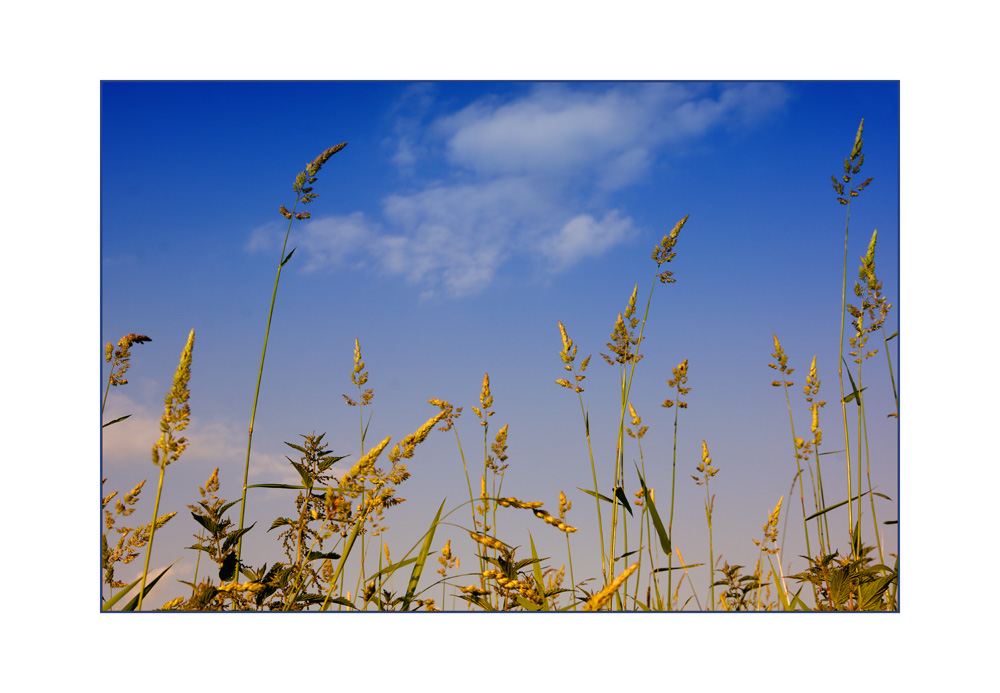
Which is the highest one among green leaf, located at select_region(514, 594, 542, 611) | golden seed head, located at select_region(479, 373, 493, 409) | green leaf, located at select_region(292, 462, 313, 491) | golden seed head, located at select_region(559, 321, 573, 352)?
golden seed head, located at select_region(559, 321, 573, 352)

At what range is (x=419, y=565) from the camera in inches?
80.0

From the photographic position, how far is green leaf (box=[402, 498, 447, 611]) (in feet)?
6.12

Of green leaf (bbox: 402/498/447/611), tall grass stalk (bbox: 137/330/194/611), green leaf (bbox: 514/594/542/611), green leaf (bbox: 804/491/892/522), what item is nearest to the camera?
tall grass stalk (bbox: 137/330/194/611)

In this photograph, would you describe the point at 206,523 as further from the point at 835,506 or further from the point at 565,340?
the point at 835,506

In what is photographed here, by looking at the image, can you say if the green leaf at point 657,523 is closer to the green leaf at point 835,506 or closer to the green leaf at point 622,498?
the green leaf at point 622,498

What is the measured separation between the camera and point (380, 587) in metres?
2.47

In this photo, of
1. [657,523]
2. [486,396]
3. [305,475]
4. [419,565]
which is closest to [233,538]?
[305,475]

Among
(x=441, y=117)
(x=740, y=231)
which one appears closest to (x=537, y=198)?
(x=441, y=117)

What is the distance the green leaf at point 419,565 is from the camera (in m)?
1.86

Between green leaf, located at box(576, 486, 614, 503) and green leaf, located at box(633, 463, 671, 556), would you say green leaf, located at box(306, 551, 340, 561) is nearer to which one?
green leaf, located at box(576, 486, 614, 503)

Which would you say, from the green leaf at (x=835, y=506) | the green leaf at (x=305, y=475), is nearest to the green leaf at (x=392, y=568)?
the green leaf at (x=305, y=475)

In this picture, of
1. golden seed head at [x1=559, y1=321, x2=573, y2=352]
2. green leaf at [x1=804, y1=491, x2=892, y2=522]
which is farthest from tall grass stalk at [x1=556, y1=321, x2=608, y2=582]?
green leaf at [x1=804, y1=491, x2=892, y2=522]
